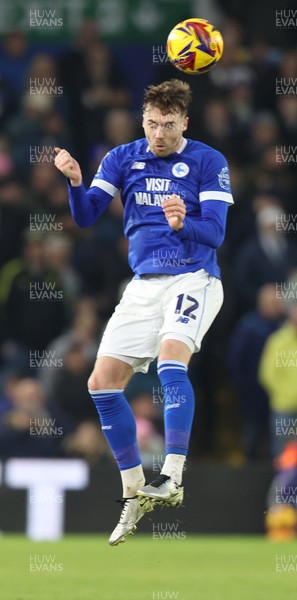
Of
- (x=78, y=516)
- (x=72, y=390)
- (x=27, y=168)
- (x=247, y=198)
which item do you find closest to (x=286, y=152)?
(x=247, y=198)

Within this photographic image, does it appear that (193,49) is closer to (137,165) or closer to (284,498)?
(137,165)

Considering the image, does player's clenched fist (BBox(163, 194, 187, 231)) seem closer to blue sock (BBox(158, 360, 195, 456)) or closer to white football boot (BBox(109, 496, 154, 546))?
blue sock (BBox(158, 360, 195, 456))

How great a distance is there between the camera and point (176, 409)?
8.87 m

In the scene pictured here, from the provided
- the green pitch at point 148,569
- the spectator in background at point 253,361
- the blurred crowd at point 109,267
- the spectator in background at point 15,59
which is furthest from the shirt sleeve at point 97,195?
the spectator in background at point 15,59

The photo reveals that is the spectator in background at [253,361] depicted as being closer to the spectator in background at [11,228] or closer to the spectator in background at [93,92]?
the spectator in background at [11,228]

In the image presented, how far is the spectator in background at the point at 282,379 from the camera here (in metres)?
14.1

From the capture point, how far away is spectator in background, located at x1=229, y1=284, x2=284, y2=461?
14.4 meters

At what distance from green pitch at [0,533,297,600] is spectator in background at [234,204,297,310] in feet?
8.89

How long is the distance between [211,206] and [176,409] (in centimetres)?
132

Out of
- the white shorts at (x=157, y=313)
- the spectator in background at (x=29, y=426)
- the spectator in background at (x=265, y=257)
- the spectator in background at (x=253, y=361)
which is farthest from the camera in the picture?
the spectator in background at (x=265, y=257)

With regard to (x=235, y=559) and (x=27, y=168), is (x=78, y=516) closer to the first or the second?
(x=235, y=559)

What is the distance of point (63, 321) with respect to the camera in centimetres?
1468

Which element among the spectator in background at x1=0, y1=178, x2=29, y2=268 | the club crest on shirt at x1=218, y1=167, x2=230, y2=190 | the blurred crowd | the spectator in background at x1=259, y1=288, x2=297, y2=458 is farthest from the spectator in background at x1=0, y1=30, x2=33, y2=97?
the club crest on shirt at x1=218, y1=167, x2=230, y2=190

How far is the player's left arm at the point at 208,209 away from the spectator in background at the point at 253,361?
17.0 ft
